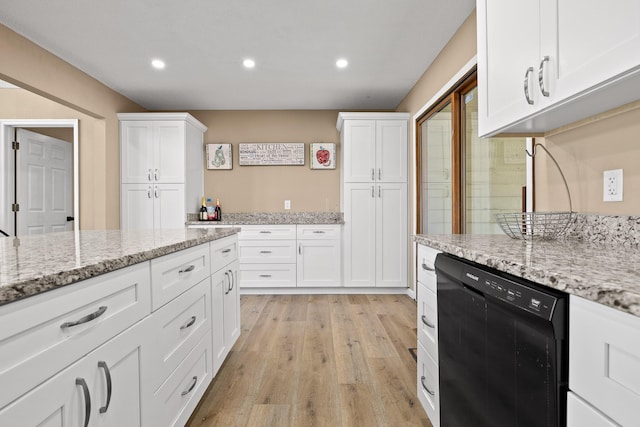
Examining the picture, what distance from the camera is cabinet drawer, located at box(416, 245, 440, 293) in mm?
1491

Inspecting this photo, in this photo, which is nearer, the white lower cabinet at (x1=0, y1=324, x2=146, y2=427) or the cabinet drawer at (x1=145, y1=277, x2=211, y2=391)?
the white lower cabinet at (x1=0, y1=324, x2=146, y2=427)

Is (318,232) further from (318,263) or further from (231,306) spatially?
(231,306)

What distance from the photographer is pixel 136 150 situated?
4.08 m

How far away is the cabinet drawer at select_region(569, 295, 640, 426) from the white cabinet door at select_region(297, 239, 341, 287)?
11.3 feet

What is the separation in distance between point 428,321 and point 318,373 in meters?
0.89

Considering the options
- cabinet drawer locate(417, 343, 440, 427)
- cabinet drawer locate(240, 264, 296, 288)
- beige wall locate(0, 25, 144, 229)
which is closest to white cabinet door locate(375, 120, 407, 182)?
cabinet drawer locate(240, 264, 296, 288)

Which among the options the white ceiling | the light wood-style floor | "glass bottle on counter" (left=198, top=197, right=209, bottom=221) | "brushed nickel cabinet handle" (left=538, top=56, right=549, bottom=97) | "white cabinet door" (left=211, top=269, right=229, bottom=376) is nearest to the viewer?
"brushed nickel cabinet handle" (left=538, top=56, right=549, bottom=97)

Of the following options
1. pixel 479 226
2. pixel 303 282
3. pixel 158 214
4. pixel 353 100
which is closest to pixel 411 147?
pixel 353 100

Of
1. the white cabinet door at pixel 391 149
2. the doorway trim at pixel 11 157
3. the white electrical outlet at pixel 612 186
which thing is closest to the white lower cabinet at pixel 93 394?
the white electrical outlet at pixel 612 186

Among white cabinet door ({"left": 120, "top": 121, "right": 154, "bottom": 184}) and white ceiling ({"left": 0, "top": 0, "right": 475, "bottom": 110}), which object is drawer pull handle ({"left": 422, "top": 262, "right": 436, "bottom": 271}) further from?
white cabinet door ({"left": 120, "top": 121, "right": 154, "bottom": 184})

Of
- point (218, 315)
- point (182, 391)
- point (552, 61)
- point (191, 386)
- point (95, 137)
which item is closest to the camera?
point (552, 61)

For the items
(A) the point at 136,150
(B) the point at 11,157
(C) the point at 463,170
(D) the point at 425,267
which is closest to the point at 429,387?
(D) the point at 425,267

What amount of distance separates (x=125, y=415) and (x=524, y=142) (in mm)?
2174

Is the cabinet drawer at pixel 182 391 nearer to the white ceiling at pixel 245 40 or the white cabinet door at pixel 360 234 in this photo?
the white ceiling at pixel 245 40
